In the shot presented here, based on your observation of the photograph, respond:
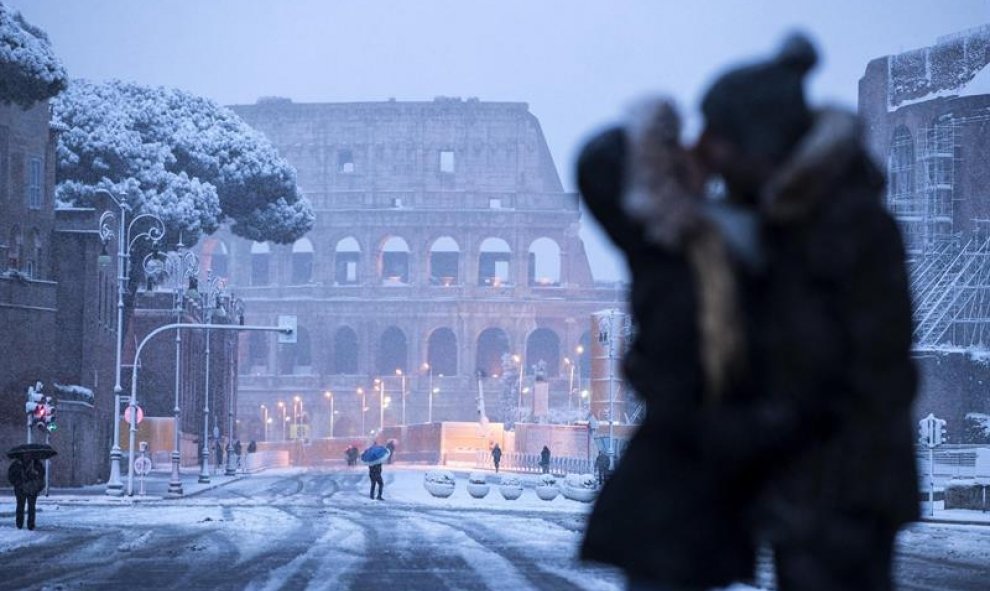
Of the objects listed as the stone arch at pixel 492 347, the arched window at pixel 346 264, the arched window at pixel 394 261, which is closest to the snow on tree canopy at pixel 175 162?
the stone arch at pixel 492 347

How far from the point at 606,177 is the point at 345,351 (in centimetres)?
13267

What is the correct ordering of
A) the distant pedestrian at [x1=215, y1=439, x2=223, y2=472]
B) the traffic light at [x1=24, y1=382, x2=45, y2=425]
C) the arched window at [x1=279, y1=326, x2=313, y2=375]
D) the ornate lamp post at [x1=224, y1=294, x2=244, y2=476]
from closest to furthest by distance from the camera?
the traffic light at [x1=24, y1=382, x2=45, y2=425], the ornate lamp post at [x1=224, y1=294, x2=244, y2=476], the distant pedestrian at [x1=215, y1=439, x2=223, y2=472], the arched window at [x1=279, y1=326, x2=313, y2=375]

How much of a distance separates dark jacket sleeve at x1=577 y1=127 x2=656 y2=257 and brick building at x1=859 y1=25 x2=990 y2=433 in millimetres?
72427

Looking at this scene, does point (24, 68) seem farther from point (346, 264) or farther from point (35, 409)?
point (346, 264)

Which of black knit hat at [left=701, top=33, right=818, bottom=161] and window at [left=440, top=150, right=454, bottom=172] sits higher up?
window at [left=440, top=150, right=454, bottom=172]

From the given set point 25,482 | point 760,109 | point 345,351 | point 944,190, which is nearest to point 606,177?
point 760,109

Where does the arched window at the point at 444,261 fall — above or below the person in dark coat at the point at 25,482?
above

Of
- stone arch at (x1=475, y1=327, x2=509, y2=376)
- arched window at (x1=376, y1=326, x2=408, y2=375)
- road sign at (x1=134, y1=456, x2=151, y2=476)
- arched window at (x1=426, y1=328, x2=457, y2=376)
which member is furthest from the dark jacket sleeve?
arched window at (x1=426, y1=328, x2=457, y2=376)

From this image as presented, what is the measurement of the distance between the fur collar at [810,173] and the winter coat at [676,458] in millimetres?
160

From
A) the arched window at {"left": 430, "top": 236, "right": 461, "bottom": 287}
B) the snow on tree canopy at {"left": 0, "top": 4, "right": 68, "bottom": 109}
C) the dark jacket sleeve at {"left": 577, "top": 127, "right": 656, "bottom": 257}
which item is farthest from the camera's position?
the arched window at {"left": 430, "top": 236, "right": 461, "bottom": 287}

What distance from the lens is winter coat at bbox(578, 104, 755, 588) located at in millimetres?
3496

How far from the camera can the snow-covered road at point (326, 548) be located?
53.6 ft

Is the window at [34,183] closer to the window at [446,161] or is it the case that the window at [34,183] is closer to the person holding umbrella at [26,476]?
the person holding umbrella at [26,476]

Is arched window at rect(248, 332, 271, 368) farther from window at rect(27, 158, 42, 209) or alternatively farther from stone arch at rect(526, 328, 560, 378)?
window at rect(27, 158, 42, 209)
